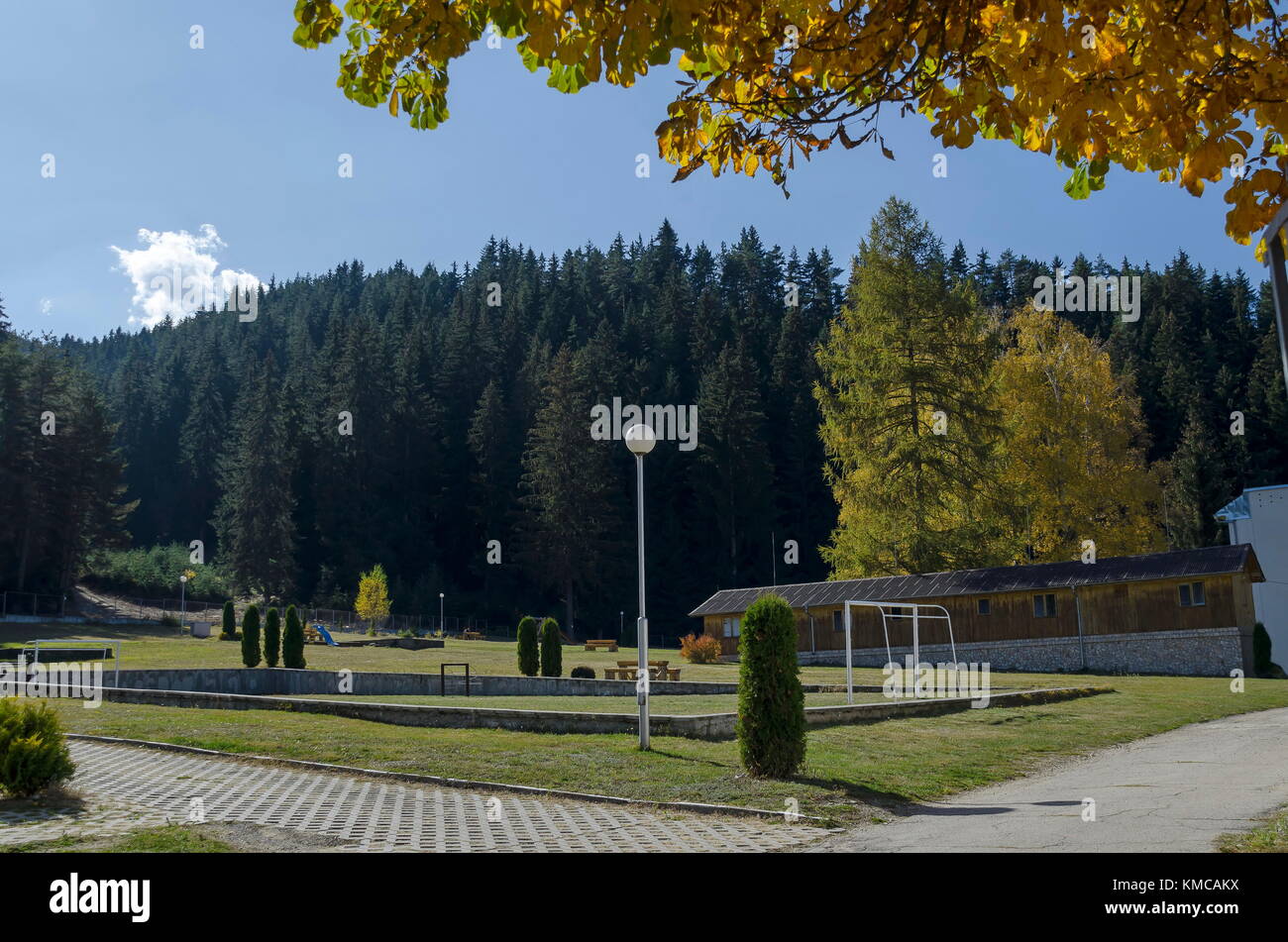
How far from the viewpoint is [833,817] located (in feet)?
29.8

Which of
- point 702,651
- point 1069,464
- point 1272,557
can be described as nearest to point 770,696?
point 702,651

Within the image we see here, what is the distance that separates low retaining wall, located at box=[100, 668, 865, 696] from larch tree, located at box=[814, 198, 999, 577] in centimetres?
1496

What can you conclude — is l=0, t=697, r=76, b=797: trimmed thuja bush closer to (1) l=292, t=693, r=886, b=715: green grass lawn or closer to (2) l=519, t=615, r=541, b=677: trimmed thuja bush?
(1) l=292, t=693, r=886, b=715: green grass lawn

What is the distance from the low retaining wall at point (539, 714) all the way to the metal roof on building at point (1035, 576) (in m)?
11.6

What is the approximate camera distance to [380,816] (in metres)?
8.65

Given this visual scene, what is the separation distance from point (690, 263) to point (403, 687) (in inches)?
4003

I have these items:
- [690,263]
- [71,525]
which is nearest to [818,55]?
[71,525]

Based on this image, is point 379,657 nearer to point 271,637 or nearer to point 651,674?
point 271,637

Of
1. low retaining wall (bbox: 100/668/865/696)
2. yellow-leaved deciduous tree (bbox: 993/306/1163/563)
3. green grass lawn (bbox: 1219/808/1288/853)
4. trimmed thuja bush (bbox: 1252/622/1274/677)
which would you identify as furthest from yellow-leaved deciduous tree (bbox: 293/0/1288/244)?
yellow-leaved deciduous tree (bbox: 993/306/1163/563)

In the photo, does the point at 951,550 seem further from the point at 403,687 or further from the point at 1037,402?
the point at 403,687

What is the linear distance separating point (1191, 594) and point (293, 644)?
94.5 feet

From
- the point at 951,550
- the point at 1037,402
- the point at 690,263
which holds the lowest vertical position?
the point at 951,550

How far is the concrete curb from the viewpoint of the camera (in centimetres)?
921

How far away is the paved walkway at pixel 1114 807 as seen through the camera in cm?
748
